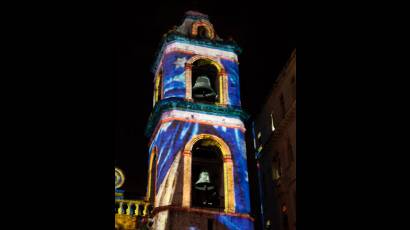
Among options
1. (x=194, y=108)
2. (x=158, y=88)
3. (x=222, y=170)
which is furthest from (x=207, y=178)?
(x=158, y=88)

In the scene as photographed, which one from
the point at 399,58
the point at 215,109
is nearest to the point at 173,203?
the point at 215,109

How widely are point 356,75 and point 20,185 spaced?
4.19m

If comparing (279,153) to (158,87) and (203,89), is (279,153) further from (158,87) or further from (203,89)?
(158,87)

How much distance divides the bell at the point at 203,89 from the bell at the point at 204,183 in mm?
4461

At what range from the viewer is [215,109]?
2127 cm

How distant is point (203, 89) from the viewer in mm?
22000

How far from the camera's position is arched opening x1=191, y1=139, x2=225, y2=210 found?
19.4m

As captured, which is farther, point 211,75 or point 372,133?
point 211,75

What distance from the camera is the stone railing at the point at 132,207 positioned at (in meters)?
19.5

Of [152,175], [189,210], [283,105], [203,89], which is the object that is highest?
[283,105]

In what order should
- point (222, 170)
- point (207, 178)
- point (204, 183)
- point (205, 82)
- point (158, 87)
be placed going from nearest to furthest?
point (204, 183) < point (207, 178) < point (222, 170) < point (205, 82) < point (158, 87)

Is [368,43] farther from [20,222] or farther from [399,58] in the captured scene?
[20,222]

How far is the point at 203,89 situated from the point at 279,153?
19.7 feet

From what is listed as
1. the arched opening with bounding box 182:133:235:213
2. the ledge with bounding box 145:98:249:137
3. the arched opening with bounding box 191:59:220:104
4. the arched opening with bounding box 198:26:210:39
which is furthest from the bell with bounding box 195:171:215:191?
the arched opening with bounding box 198:26:210:39
